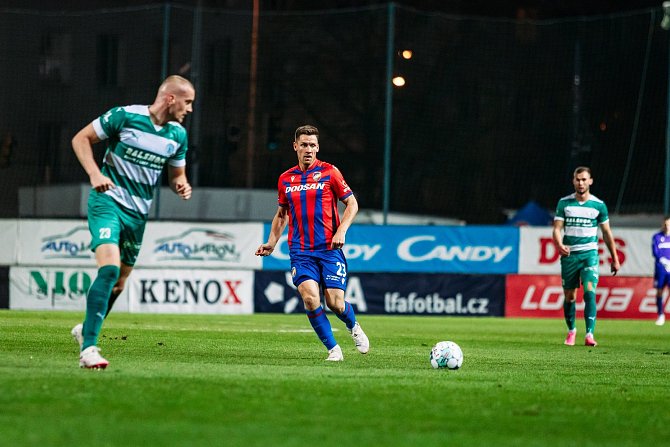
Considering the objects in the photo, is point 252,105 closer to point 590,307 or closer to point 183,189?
point 590,307

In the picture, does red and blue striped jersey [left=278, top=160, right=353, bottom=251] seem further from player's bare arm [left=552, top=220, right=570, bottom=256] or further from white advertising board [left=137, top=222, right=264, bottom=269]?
white advertising board [left=137, top=222, right=264, bottom=269]

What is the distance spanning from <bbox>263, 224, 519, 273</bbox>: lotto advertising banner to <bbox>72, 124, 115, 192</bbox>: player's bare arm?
15.0 m

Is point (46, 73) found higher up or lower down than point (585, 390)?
higher up

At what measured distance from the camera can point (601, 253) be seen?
2444 centimetres

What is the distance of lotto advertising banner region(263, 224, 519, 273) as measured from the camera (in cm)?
2392

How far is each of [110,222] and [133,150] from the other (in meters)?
0.58

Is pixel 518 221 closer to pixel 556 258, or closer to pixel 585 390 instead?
pixel 556 258

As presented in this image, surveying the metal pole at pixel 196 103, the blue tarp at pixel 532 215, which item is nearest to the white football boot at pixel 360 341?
the metal pole at pixel 196 103

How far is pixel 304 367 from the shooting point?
9344mm

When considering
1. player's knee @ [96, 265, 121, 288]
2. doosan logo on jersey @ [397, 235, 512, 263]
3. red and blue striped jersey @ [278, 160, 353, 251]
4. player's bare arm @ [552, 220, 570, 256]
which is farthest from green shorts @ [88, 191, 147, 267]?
doosan logo on jersey @ [397, 235, 512, 263]

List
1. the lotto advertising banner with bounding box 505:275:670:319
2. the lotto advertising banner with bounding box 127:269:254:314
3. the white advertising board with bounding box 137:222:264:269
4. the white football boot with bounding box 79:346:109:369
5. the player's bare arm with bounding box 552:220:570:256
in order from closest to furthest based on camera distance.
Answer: the white football boot with bounding box 79:346:109:369 < the player's bare arm with bounding box 552:220:570:256 < the lotto advertising banner with bounding box 127:269:254:314 < the white advertising board with bounding box 137:222:264:269 < the lotto advertising banner with bounding box 505:275:670:319

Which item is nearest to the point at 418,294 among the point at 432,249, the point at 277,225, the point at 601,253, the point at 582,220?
the point at 432,249

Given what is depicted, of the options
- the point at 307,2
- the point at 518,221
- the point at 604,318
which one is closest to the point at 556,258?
the point at 604,318

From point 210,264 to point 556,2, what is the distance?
21.9 m
